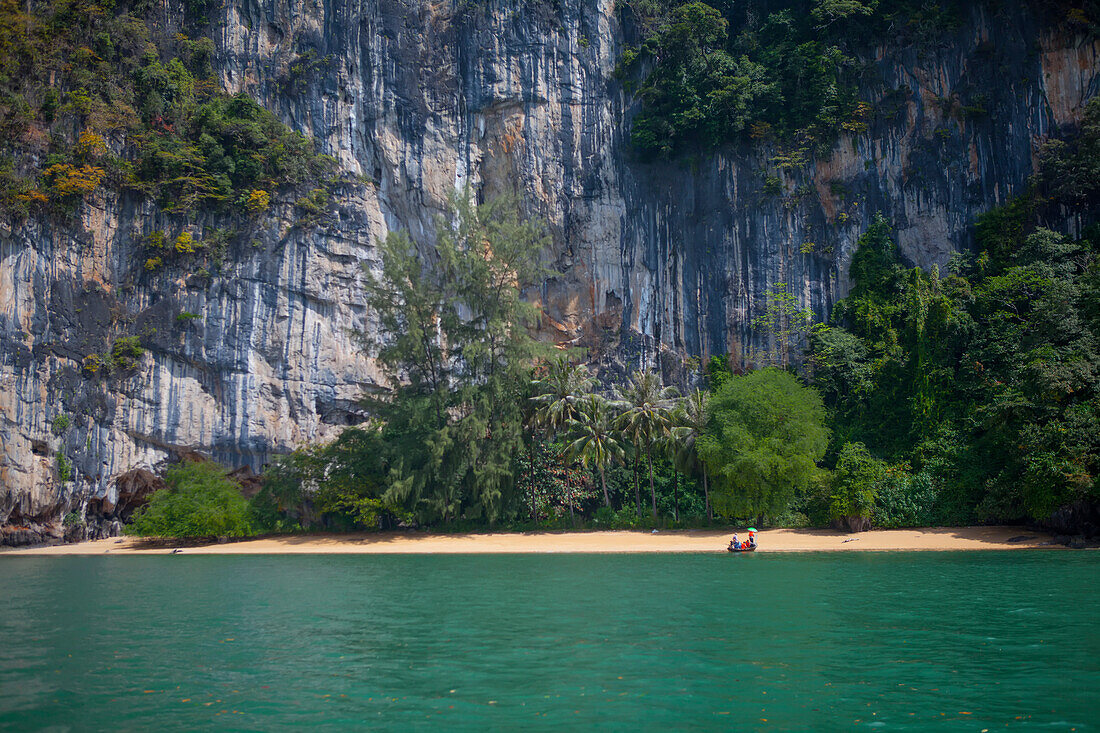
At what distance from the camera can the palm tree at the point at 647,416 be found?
131ft

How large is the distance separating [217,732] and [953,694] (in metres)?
8.79

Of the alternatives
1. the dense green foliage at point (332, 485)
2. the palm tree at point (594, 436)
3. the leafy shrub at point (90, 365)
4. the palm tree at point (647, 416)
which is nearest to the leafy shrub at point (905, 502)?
the palm tree at point (647, 416)

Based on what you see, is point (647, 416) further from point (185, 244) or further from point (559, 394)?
point (185, 244)

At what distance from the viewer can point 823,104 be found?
47531 mm

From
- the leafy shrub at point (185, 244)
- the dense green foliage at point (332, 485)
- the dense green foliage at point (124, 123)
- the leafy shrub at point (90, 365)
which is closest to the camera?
the dense green foliage at point (332, 485)

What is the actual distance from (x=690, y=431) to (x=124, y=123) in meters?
37.1

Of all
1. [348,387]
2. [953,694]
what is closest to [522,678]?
[953,694]

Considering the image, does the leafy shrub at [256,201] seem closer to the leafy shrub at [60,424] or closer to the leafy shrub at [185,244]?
the leafy shrub at [185,244]

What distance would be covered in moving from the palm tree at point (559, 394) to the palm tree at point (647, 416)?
2.54 m

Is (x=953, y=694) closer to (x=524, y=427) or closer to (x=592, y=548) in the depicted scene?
(x=592, y=548)

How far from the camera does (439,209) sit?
166ft

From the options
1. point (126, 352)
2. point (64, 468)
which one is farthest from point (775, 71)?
point (64, 468)

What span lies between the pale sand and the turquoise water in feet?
26.9

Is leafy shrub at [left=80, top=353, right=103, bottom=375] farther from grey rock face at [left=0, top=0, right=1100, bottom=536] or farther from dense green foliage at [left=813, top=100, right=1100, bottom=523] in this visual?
dense green foliage at [left=813, top=100, right=1100, bottom=523]
